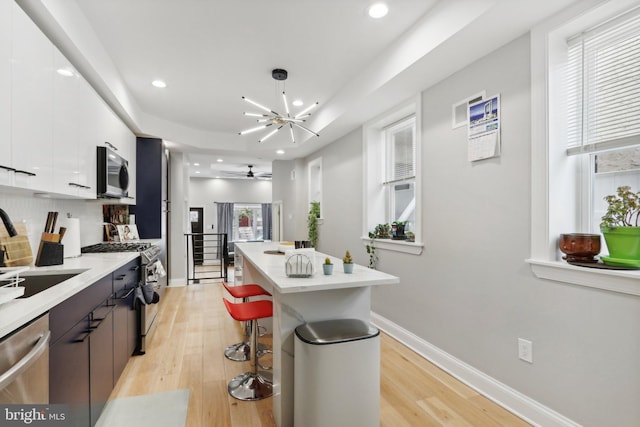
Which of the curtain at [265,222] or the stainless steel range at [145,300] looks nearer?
the stainless steel range at [145,300]

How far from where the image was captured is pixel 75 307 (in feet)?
4.96

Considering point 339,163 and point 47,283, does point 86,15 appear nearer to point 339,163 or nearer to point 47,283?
point 47,283

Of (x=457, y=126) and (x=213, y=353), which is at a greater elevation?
(x=457, y=126)

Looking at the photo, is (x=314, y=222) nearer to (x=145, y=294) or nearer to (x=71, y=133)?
(x=145, y=294)

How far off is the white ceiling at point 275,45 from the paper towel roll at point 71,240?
50.1 inches

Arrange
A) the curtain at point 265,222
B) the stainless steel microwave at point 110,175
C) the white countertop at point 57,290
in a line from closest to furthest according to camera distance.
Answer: the white countertop at point 57,290
the stainless steel microwave at point 110,175
the curtain at point 265,222

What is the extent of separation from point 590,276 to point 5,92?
306cm

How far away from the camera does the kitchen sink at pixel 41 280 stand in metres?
1.78

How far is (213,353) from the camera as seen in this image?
2.90 meters

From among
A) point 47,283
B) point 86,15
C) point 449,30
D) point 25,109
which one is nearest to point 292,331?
point 47,283

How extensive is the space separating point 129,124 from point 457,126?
3.96 m

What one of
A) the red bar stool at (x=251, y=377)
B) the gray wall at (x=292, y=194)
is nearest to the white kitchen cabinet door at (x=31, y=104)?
the red bar stool at (x=251, y=377)

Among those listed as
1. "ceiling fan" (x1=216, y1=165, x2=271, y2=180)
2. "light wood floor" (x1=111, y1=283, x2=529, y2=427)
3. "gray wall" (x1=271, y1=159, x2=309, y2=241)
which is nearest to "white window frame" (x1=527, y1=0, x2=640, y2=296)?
"light wood floor" (x1=111, y1=283, x2=529, y2=427)

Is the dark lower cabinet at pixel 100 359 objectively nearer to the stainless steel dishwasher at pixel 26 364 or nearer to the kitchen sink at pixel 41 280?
the kitchen sink at pixel 41 280
